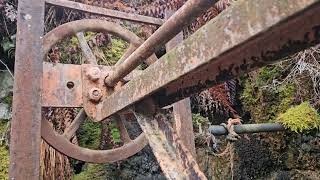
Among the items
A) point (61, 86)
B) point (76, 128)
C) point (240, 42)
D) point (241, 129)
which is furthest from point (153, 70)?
point (241, 129)

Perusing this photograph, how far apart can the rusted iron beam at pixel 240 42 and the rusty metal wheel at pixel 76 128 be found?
0.77 metres

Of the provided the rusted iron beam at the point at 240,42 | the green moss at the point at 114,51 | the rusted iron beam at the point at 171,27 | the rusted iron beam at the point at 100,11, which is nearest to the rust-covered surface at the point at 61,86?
the rusted iron beam at the point at 100,11

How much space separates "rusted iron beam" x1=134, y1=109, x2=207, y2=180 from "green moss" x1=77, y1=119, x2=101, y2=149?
6.74ft

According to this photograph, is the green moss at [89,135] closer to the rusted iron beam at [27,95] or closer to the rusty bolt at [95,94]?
the rusty bolt at [95,94]

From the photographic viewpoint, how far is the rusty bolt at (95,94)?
1.71 m

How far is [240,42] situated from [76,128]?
4.57 ft

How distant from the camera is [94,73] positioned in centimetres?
177

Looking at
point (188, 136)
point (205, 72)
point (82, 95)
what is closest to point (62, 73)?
point (82, 95)

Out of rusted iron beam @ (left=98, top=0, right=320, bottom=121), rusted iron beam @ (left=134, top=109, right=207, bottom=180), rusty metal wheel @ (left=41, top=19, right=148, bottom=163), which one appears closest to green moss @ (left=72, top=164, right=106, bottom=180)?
rusty metal wheel @ (left=41, top=19, right=148, bottom=163)

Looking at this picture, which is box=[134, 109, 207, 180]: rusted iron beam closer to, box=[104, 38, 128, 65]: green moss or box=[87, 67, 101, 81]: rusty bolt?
box=[87, 67, 101, 81]: rusty bolt

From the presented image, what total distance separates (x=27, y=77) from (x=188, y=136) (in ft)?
2.93

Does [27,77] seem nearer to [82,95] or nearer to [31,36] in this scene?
[31,36]

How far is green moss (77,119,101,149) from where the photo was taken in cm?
335

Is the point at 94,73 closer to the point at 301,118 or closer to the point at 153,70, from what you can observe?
the point at 153,70
